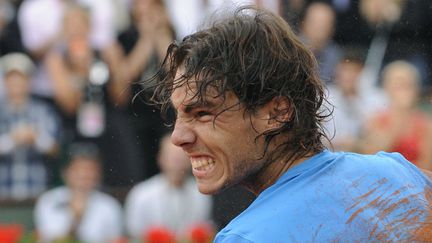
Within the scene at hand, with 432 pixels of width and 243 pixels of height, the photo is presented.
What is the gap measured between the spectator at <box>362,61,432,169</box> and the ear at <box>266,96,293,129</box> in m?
1.60

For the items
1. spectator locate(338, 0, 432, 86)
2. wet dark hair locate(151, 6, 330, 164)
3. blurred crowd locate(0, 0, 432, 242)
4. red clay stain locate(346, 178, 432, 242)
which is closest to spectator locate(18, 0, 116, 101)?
blurred crowd locate(0, 0, 432, 242)

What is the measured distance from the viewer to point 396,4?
4.60 m

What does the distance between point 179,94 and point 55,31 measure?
11.5 feet

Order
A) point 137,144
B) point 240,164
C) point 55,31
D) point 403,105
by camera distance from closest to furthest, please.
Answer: point 240,164 < point 403,105 < point 137,144 < point 55,31

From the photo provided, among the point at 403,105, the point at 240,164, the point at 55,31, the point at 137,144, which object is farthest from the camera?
the point at 55,31

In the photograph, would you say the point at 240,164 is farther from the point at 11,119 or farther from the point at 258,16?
the point at 11,119

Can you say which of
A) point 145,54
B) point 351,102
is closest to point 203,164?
point 351,102

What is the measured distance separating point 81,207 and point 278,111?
335cm

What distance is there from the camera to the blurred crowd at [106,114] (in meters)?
4.71

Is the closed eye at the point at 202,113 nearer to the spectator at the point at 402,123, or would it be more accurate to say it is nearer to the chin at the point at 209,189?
the chin at the point at 209,189

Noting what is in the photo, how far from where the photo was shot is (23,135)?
602 centimetres

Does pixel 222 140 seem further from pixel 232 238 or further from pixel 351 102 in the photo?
pixel 351 102

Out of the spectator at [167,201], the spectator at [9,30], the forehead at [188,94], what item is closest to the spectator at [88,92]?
the spectator at [167,201]

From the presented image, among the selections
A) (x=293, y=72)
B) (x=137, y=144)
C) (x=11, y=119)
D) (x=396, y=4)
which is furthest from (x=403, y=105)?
(x=11, y=119)
